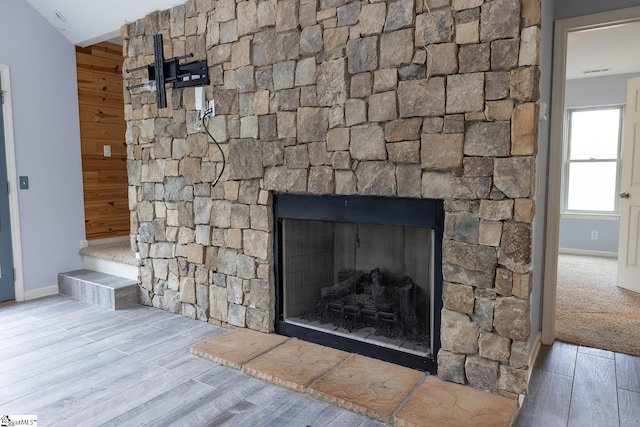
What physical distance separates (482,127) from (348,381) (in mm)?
1427

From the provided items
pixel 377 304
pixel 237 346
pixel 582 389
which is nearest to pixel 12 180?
pixel 237 346

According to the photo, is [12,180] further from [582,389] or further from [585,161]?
[585,161]

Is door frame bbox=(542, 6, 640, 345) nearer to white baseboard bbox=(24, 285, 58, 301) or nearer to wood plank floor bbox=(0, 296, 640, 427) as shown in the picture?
wood plank floor bbox=(0, 296, 640, 427)

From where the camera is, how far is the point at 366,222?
8.18 feet

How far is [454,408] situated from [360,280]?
3.95ft

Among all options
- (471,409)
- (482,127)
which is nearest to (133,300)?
(471,409)

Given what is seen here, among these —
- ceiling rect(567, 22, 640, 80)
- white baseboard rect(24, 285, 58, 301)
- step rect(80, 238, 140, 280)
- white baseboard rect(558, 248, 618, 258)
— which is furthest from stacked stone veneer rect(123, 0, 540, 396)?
white baseboard rect(558, 248, 618, 258)

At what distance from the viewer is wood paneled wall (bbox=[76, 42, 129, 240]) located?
4.31 m

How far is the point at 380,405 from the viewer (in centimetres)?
201

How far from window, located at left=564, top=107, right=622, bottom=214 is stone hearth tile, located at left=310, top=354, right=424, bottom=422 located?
494cm

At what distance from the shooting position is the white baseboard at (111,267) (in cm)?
381

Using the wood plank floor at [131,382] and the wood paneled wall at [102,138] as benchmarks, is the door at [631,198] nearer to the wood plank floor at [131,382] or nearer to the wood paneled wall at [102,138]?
the wood plank floor at [131,382]

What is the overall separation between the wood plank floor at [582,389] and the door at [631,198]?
1.80m

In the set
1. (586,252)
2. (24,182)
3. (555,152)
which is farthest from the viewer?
(586,252)
